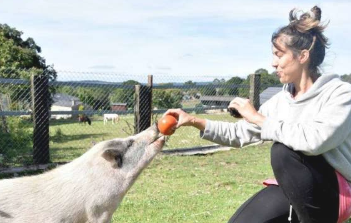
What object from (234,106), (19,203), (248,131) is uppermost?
(234,106)

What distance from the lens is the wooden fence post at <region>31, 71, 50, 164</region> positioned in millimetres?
8172

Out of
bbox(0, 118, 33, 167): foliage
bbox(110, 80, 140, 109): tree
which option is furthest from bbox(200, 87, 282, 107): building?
bbox(0, 118, 33, 167): foliage

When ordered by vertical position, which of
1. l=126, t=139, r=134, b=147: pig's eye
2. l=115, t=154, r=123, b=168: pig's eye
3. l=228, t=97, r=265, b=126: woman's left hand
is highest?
l=228, t=97, r=265, b=126: woman's left hand

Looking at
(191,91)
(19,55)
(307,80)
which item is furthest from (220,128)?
(19,55)

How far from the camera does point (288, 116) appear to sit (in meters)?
3.45

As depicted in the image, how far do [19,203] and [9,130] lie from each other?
6.16 m

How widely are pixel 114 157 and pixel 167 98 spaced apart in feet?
24.8

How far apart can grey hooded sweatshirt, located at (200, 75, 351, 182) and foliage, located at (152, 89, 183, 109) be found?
7189 mm

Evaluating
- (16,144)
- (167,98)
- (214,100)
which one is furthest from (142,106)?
(214,100)

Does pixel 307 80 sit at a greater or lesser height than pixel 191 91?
greater

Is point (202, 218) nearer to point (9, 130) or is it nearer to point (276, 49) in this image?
point (276, 49)

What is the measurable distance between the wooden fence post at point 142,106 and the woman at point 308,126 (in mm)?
6233

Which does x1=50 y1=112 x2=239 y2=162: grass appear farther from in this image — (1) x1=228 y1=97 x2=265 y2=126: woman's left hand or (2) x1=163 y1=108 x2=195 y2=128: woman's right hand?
(1) x1=228 y1=97 x2=265 y2=126: woman's left hand

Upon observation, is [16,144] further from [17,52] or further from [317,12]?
[17,52]
